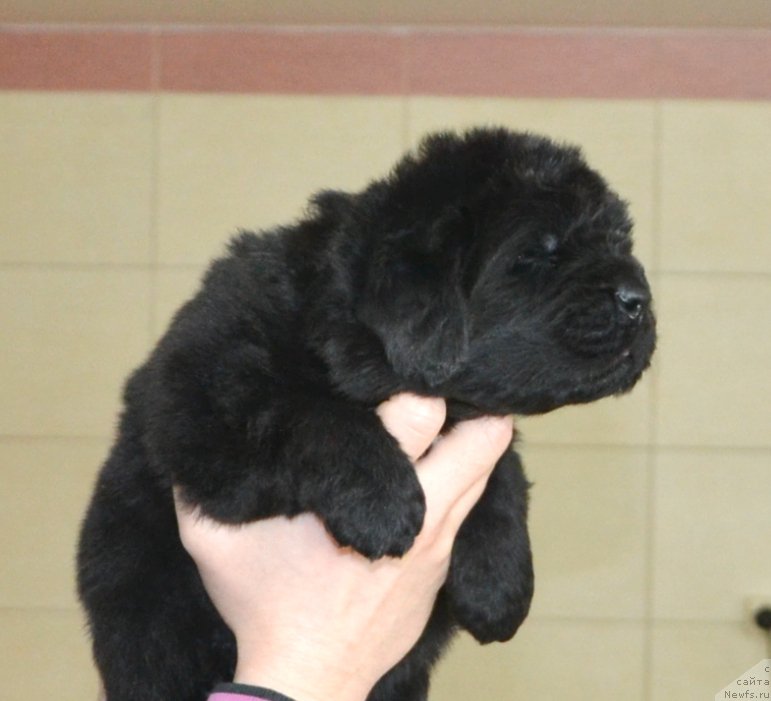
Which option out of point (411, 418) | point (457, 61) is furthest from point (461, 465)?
point (457, 61)

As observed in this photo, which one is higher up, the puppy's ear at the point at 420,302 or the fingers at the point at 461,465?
the puppy's ear at the point at 420,302

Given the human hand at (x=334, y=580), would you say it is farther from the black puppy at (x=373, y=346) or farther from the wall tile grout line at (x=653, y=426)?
the wall tile grout line at (x=653, y=426)

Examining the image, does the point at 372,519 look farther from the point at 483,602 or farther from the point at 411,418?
the point at 483,602

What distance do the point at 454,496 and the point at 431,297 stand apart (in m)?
0.35

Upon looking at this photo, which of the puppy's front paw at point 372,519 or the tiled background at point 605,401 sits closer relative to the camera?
the puppy's front paw at point 372,519

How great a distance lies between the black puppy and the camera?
1.49 m

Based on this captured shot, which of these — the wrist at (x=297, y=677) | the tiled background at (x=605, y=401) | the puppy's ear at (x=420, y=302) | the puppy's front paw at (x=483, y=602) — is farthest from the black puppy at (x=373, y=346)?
the tiled background at (x=605, y=401)

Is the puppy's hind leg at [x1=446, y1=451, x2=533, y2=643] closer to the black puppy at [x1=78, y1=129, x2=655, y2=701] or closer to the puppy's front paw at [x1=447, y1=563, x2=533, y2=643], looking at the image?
the puppy's front paw at [x1=447, y1=563, x2=533, y2=643]

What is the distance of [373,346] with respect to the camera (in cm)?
151

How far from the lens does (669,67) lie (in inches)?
148

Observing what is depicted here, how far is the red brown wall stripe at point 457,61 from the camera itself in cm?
375

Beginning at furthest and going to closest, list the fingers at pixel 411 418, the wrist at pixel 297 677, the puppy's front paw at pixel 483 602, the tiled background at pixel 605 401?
the tiled background at pixel 605 401
the puppy's front paw at pixel 483 602
the fingers at pixel 411 418
the wrist at pixel 297 677

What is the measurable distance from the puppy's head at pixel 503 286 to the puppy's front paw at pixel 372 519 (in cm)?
18

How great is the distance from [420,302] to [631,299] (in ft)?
1.05
